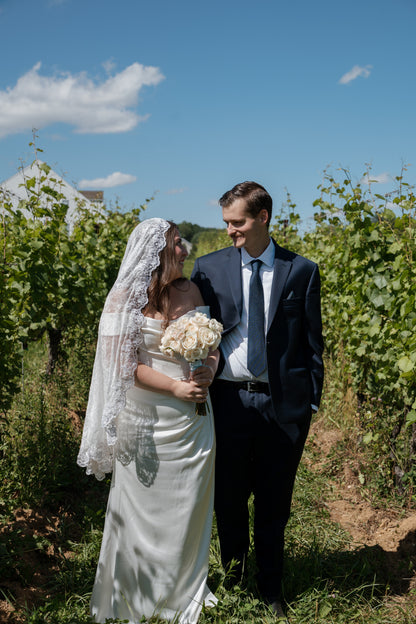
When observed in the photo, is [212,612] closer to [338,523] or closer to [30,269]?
[338,523]

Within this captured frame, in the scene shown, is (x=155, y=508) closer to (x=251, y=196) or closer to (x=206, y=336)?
(x=206, y=336)

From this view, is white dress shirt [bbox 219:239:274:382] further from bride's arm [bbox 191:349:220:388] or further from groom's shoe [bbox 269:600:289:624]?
groom's shoe [bbox 269:600:289:624]

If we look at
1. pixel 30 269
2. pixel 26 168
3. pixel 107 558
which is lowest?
pixel 107 558

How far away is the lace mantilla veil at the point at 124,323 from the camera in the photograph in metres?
2.75

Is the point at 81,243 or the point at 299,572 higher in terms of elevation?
the point at 81,243

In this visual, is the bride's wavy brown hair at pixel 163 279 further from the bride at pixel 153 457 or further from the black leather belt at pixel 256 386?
the black leather belt at pixel 256 386

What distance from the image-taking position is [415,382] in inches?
157

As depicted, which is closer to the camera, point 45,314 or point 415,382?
point 415,382

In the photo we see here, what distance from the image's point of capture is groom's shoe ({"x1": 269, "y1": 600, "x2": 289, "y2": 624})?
119 inches

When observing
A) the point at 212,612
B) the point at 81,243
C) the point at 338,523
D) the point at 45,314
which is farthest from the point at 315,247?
the point at 212,612

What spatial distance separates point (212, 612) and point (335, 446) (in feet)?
8.36

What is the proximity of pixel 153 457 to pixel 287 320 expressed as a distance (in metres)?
1.00

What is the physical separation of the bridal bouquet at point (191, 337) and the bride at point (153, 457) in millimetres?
148

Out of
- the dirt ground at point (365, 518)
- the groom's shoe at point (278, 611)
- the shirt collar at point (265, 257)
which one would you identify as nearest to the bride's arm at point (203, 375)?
the shirt collar at point (265, 257)
